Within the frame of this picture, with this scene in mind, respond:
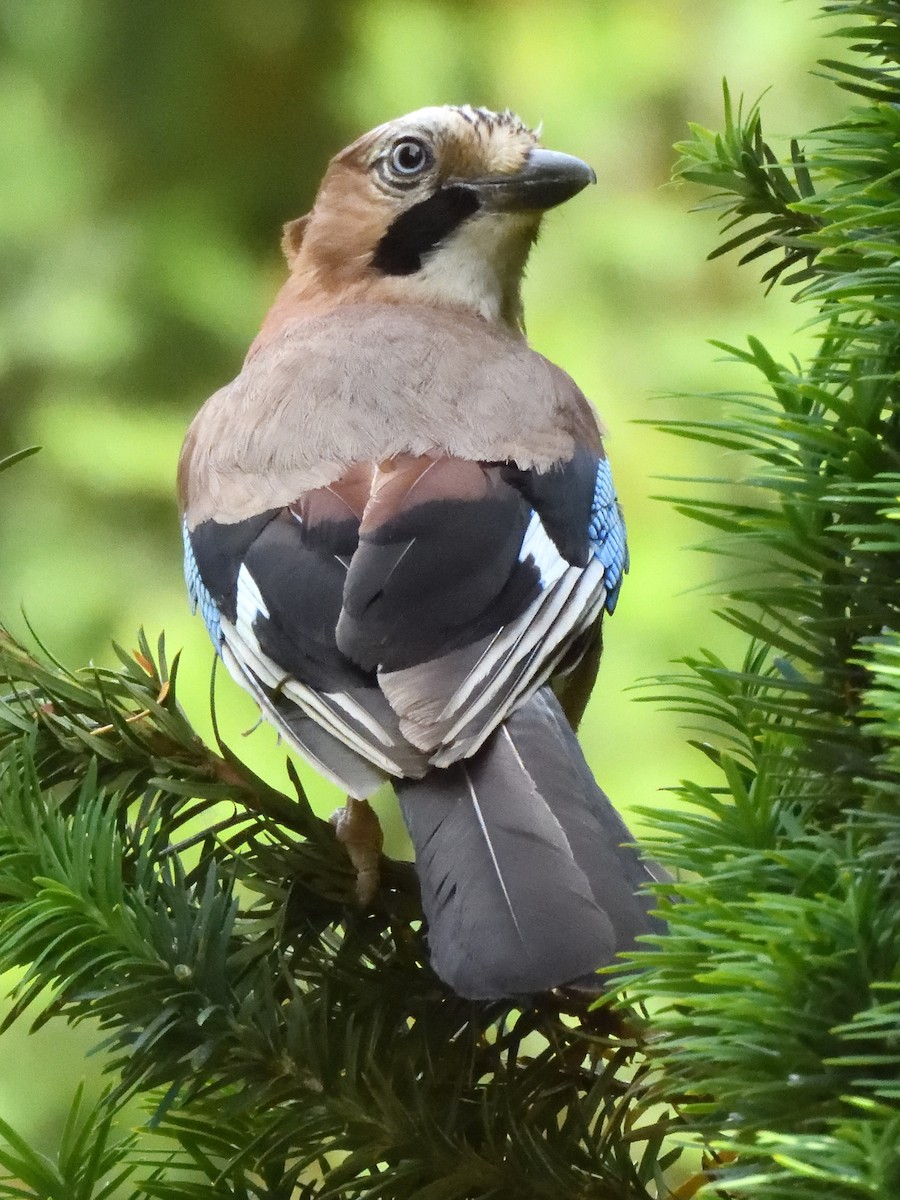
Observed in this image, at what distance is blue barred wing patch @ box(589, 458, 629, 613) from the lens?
4.12 feet

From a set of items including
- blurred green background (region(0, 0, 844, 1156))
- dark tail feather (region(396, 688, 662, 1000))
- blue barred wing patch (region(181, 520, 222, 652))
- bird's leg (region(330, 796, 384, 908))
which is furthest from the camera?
blurred green background (region(0, 0, 844, 1156))

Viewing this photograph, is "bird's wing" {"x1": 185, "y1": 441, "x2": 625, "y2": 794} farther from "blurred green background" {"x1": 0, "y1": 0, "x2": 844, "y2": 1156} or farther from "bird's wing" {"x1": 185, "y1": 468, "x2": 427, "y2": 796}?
"blurred green background" {"x1": 0, "y1": 0, "x2": 844, "y2": 1156}

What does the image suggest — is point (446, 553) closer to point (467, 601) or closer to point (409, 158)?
point (467, 601)

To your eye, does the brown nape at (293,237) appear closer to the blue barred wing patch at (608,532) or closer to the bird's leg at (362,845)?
the blue barred wing patch at (608,532)

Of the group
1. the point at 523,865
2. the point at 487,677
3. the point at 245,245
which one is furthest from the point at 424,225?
the point at 245,245

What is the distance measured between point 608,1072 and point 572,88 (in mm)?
2112

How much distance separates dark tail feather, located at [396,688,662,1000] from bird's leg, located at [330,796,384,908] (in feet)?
0.12

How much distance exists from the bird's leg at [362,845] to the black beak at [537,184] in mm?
855

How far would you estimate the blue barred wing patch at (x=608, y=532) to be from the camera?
1.26 m

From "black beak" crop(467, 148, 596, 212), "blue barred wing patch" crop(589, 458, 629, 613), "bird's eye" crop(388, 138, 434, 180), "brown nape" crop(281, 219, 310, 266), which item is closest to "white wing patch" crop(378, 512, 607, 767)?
"blue barred wing patch" crop(589, 458, 629, 613)

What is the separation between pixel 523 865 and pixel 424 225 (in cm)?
104

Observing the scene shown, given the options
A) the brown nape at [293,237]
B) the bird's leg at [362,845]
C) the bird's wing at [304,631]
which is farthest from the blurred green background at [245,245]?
the bird's leg at [362,845]

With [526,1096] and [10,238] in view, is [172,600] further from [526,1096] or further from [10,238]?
[526,1096]

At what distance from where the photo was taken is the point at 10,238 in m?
2.74
